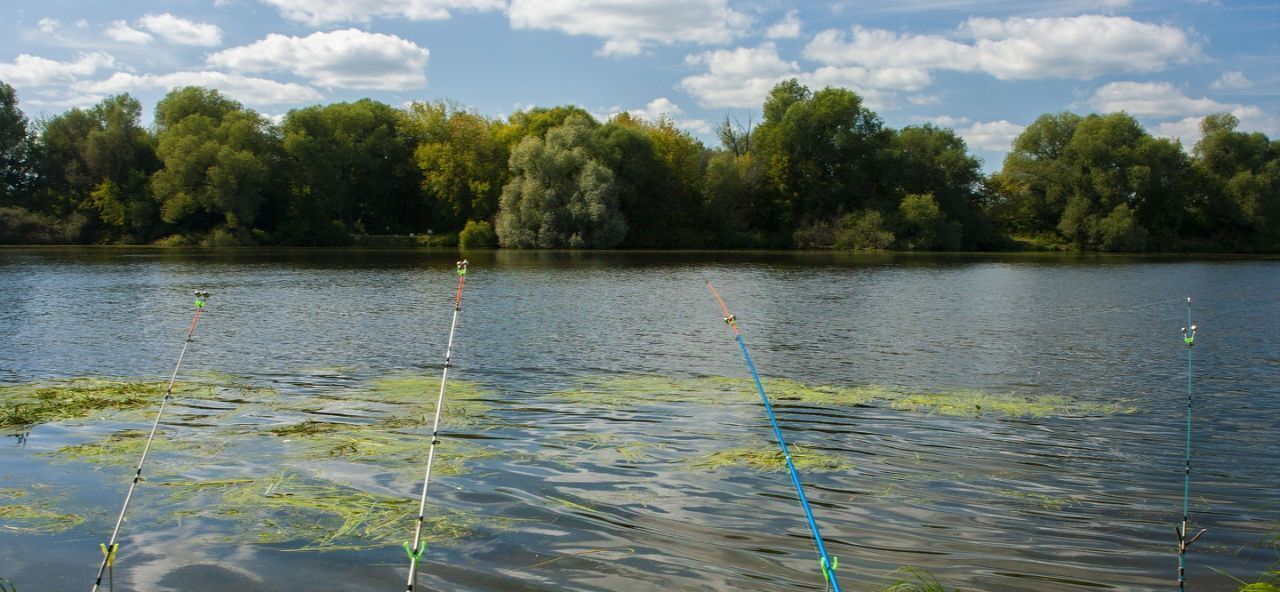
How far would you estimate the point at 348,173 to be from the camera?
324 ft

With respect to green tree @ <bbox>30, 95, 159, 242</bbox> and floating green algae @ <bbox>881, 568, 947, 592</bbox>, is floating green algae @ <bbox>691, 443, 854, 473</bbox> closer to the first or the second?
floating green algae @ <bbox>881, 568, 947, 592</bbox>

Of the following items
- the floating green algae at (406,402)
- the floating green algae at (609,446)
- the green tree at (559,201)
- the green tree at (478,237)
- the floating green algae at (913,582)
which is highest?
the green tree at (559,201)

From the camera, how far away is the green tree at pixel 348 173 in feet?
305

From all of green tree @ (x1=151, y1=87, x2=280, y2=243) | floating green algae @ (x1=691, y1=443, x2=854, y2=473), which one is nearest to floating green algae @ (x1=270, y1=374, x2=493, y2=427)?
floating green algae @ (x1=691, y1=443, x2=854, y2=473)

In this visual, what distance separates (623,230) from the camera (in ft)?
274

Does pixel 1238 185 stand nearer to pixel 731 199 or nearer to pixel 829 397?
pixel 731 199

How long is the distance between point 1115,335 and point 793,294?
1480cm

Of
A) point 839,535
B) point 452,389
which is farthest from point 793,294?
point 839,535

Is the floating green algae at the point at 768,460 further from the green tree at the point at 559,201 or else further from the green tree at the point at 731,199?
the green tree at the point at 731,199

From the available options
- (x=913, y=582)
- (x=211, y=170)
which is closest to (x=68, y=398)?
(x=913, y=582)

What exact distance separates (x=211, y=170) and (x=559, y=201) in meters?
32.9

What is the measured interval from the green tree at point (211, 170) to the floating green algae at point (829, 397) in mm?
79040

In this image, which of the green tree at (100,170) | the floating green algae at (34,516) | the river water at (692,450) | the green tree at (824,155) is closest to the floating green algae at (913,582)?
the river water at (692,450)

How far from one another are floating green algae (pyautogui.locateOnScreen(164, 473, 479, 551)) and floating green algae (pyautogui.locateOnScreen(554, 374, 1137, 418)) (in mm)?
5790
